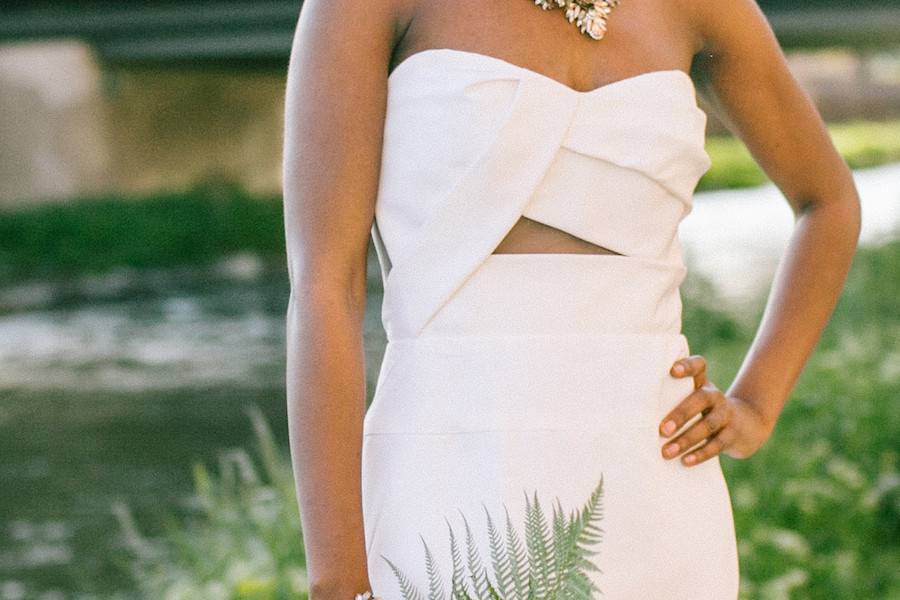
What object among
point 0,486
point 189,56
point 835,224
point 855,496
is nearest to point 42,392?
point 0,486

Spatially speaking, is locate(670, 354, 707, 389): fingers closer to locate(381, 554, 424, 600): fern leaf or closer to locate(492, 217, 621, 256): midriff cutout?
locate(492, 217, 621, 256): midriff cutout

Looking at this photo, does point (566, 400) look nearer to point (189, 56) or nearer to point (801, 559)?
point (801, 559)

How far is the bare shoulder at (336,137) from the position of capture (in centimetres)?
154

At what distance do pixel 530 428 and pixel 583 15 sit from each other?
512 mm

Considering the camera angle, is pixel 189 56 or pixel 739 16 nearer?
pixel 739 16

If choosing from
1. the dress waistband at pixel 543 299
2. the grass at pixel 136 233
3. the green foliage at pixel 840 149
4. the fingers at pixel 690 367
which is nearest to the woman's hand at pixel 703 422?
the fingers at pixel 690 367

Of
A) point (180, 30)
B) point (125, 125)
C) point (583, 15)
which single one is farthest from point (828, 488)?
point (125, 125)

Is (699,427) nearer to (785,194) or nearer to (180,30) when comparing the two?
(785,194)

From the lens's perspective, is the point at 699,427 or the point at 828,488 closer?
the point at 699,427

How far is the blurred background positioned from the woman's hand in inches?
70.3

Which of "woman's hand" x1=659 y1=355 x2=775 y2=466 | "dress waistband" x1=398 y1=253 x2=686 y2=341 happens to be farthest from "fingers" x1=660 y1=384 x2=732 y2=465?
"dress waistband" x1=398 y1=253 x2=686 y2=341

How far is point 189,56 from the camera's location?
2542 centimetres

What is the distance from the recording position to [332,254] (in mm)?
1536

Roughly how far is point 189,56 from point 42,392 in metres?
15.7
